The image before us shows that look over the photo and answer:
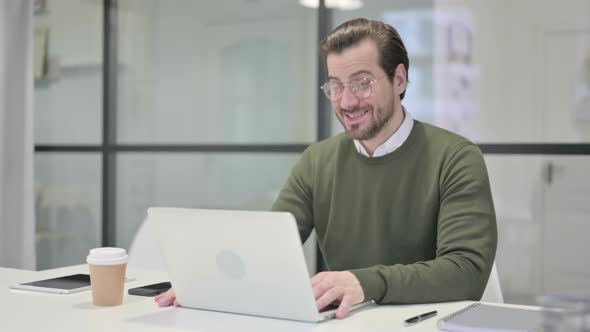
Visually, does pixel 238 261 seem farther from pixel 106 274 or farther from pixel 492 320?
pixel 492 320

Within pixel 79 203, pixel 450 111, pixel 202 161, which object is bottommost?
pixel 79 203

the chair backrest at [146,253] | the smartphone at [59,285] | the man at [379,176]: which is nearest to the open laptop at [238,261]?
the smartphone at [59,285]

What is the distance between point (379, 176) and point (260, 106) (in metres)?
1.47

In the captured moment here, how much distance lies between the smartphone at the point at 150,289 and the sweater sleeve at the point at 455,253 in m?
0.50

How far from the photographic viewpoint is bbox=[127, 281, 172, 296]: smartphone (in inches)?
65.4

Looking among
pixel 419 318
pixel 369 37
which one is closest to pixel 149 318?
pixel 419 318

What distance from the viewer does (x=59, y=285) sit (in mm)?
1739

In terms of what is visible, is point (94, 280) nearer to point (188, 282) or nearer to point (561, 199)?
point (188, 282)

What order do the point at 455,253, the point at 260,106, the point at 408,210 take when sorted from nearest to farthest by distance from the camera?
the point at 455,253, the point at 408,210, the point at 260,106

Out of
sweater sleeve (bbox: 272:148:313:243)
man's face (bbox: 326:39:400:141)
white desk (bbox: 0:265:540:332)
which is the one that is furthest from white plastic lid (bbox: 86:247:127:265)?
man's face (bbox: 326:39:400:141)

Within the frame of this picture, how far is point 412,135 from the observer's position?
6.61 feet

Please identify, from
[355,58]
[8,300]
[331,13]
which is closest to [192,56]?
[331,13]

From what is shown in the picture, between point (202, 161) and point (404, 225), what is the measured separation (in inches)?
71.5

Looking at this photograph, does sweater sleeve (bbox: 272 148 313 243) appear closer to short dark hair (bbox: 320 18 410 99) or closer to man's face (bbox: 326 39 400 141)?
man's face (bbox: 326 39 400 141)
